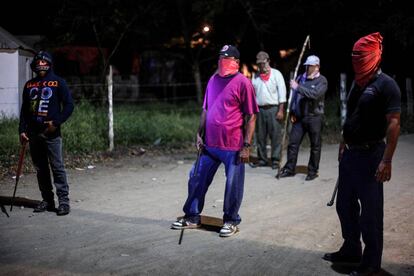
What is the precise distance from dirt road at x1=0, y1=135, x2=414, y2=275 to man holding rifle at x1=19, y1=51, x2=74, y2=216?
58 cm

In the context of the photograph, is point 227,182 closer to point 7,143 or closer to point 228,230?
point 228,230

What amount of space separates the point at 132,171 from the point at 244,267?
551cm

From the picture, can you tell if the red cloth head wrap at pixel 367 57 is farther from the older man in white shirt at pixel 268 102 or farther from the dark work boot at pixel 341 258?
the older man in white shirt at pixel 268 102

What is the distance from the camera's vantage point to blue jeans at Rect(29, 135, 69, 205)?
281 inches

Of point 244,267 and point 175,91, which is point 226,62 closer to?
point 244,267

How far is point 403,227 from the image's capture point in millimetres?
6578

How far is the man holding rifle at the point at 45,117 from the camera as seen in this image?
7031mm

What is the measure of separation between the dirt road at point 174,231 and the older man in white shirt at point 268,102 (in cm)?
91

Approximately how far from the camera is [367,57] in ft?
16.0

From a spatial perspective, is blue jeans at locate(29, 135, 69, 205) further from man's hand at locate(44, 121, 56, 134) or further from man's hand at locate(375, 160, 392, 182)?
man's hand at locate(375, 160, 392, 182)

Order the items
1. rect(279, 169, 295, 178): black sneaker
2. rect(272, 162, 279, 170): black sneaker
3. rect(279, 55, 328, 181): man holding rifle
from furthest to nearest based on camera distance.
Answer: rect(272, 162, 279, 170): black sneaker → rect(279, 169, 295, 178): black sneaker → rect(279, 55, 328, 181): man holding rifle

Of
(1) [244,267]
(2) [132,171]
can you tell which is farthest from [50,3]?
(1) [244,267]

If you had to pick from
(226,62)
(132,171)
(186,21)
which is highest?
(186,21)

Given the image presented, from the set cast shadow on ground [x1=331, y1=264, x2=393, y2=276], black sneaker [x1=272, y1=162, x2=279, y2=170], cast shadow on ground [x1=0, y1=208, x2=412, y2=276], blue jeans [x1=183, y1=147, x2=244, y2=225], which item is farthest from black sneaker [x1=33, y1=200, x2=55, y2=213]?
black sneaker [x1=272, y1=162, x2=279, y2=170]
